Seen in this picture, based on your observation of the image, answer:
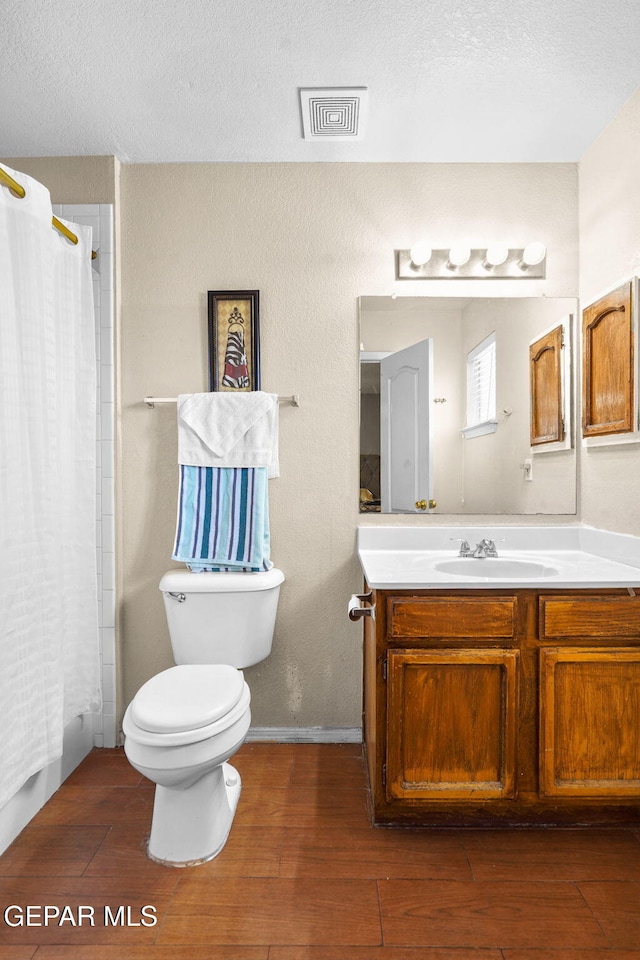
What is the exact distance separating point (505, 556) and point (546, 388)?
2.23 feet

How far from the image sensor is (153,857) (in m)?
1.64

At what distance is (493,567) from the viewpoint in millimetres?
2094

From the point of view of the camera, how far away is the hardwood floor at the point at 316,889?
135 cm

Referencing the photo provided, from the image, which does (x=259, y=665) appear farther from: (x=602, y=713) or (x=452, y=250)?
(x=452, y=250)

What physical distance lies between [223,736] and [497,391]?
157cm

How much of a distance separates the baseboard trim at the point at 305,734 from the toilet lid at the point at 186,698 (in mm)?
635

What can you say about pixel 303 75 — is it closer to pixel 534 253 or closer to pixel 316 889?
pixel 534 253

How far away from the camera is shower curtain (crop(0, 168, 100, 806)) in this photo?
5.22ft

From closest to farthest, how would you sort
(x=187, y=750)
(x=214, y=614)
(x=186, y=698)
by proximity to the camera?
(x=187, y=750) < (x=186, y=698) < (x=214, y=614)

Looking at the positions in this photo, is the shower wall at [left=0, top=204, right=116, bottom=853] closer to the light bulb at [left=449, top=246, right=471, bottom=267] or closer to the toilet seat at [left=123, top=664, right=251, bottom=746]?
the toilet seat at [left=123, top=664, right=251, bottom=746]

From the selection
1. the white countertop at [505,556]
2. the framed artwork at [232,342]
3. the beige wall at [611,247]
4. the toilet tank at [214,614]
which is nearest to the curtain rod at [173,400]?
the framed artwork at [232,342]

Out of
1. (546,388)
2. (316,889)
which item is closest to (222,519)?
(316,889)

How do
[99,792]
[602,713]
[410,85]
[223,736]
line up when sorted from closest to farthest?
[223,736], [602,713], [410,85], [99,792]

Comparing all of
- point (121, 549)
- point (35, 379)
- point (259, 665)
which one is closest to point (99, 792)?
point (259, 665)
